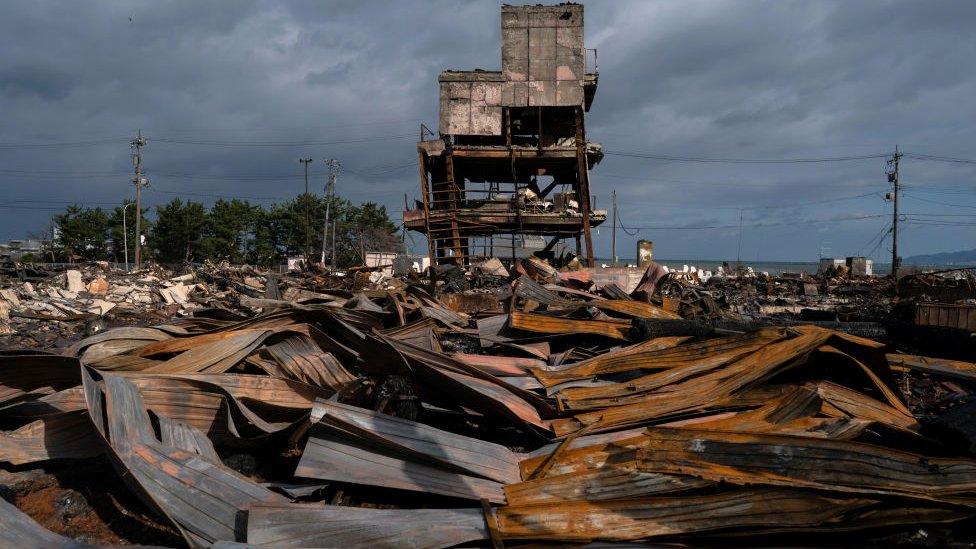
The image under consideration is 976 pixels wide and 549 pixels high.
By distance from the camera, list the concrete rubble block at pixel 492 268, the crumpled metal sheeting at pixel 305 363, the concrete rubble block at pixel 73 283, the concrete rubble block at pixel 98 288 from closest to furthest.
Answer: the crumpled metal sheeting at pixel 305 363, the concrete rubble block at pixel 492 268, the concrete rubble block at pixel 98 288, the concrete rubble block at pixel 73 283

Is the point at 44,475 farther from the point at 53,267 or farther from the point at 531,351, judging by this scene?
the point at 53,267

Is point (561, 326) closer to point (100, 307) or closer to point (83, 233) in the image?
point (100, 307)

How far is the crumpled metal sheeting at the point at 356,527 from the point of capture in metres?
2.40

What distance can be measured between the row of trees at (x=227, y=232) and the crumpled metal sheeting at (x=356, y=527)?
54.2 metres

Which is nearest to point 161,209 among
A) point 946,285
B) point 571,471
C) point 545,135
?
point 545,135

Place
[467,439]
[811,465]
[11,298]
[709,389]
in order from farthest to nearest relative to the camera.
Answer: [11,298]
[709,389]
[467,439]
[811,465]

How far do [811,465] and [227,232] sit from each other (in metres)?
70.3

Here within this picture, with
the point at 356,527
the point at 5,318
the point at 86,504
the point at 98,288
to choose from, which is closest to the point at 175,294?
the point at 98,288

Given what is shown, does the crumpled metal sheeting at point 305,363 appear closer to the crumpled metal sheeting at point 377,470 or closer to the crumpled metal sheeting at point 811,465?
→ the crumpled metal sheeting at point 377,470

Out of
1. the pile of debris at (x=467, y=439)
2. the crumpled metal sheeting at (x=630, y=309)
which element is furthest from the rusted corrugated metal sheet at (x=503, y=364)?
the crumpled metal sheeting at (x=630, y=309)

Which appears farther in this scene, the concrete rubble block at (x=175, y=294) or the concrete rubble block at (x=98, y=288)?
the concrete rubble block at (x=98, y=288)

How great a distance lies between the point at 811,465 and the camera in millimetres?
2686

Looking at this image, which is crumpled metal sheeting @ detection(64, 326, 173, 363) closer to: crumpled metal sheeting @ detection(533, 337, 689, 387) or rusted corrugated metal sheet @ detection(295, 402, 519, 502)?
rusted corrugated metal sheet @ detection(295, 402, 519, 502)

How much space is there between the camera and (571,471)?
2.94 metres
